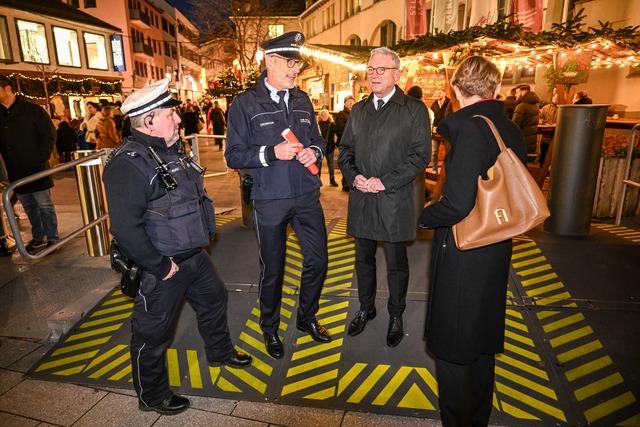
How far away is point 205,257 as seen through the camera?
3080 millimetres

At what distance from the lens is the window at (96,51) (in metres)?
29.2

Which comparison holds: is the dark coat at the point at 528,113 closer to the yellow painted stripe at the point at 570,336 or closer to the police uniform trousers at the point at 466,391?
the yellow painted stripe at the point at 570,336

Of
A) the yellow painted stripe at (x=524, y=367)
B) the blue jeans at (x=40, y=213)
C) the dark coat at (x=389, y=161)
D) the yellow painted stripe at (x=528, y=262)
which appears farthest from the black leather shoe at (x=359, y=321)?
the blue jeans at (x=40, y=213)

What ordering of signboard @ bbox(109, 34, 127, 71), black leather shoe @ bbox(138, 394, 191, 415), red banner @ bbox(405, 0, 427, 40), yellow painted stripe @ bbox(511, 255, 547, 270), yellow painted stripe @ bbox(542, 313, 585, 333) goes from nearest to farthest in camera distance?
black leather shoe @ bbox(138, 394, 191, 415), yellow painted stripe @ bbox(542, 313, 585, 333), yellow painted stripe @ bbox(511, 255, 547, 270), red banner @ bbox(405, 0, 427, 40), signboard @ bbox(109, 34, 127, 71)

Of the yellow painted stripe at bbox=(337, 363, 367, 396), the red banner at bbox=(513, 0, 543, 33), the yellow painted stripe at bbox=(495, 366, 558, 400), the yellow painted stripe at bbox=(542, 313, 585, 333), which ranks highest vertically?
the red banner at bbox=(513, 0, 543, 33)

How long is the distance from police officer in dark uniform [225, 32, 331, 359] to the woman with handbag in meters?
1.21

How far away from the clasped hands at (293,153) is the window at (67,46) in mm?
29576

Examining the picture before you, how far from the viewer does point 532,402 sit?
112 inches

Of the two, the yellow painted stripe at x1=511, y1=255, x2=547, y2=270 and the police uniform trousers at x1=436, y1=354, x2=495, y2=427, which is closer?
the police uniform trousers at x1=436, y1=354, x2=495, y2=427

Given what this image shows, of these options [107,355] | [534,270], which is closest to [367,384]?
[107,355]

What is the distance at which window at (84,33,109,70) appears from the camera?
29156 millimetres

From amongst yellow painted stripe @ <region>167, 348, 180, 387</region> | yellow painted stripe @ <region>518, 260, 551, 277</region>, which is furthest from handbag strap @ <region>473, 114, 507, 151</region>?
yellow painted stripe @ <region>518, 260, 551, 277</region>

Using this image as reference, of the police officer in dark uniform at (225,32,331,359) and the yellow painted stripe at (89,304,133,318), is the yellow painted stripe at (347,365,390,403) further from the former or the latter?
the yellow painted stripe at (89,304,133,318)

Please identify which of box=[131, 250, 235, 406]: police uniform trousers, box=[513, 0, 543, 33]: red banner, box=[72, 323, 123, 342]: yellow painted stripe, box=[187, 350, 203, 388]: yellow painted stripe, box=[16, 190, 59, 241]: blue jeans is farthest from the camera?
box=[513, 0, 543, 33]: red banner
